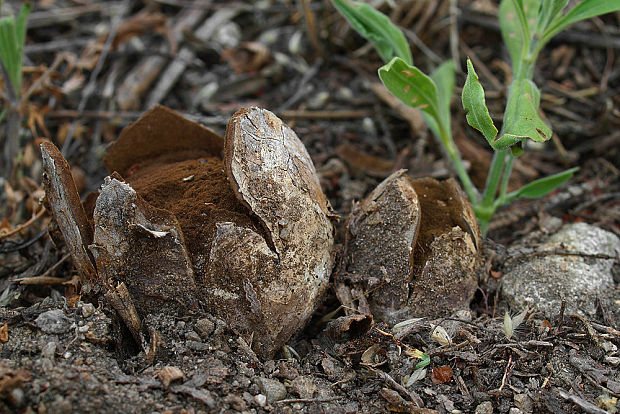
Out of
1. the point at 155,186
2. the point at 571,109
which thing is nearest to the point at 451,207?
the point at 155,186

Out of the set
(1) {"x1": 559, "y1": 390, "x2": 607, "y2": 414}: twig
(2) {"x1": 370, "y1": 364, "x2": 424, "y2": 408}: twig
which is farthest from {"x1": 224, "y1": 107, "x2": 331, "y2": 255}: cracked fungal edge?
(1) {"x1": 559, "y1": 390, "x2": 607, "y2": 414}: twig

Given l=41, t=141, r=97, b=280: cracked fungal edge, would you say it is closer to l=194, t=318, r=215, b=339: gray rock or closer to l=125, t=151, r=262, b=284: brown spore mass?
l=125, t=151, r=262, b=284: brown spore mass

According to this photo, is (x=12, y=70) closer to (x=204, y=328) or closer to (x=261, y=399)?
(x=204, y=328)

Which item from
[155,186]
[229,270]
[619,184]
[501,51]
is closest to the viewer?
[229,270]

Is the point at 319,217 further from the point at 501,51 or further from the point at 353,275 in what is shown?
the point at 501,51

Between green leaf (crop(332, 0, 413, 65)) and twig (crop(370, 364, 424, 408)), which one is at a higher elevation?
green leaf (crop(332, 0, 413, 65))

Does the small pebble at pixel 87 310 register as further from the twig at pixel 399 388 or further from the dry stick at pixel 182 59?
the dry stick at pixel 182 59
